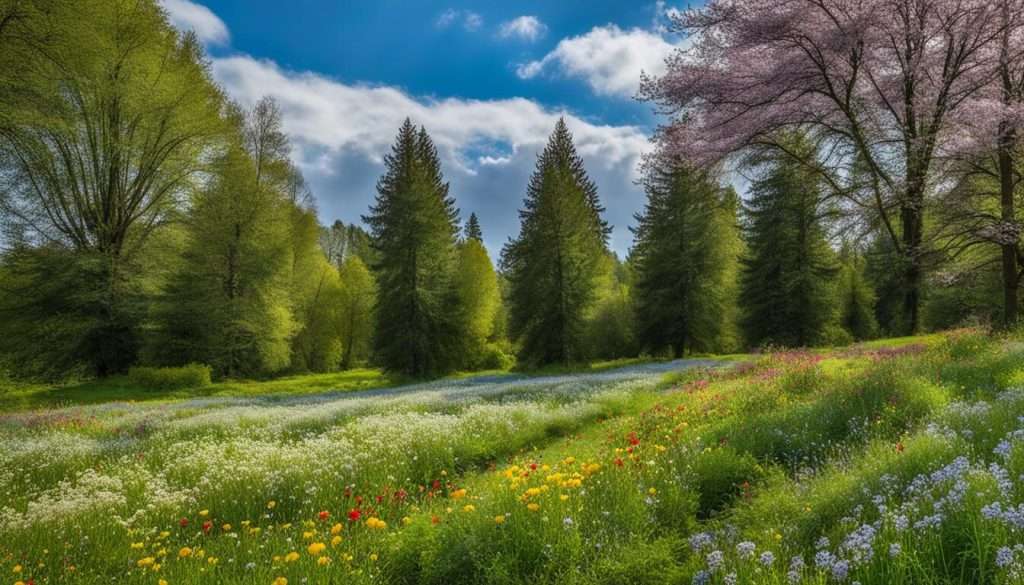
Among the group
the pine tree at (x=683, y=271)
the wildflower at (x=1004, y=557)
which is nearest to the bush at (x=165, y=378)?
the pine tree at (x=683, y=271)

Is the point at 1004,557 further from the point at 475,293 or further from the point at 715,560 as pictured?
the point at 475,293

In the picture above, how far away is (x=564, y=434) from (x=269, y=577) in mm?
7883

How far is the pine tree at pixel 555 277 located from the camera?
115 feet

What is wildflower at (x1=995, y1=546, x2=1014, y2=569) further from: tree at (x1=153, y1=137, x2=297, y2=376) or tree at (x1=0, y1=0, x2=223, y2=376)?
tree at (x1=153, y1=137, x2=297, y2=376)

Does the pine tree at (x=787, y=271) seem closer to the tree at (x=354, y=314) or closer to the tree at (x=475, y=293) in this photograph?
the tree at (x=475, y=293)

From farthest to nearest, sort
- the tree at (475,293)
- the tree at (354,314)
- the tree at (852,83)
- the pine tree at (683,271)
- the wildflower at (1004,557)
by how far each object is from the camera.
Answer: the tree at (354,314) → the tree at (475,293) → the pine tree at (683,271) → the tree at (852,83) → the wildflower at (1004,557)

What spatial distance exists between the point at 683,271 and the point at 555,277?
9.14 m

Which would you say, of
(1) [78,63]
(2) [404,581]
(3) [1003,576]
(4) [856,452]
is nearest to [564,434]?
(4) [856,452]

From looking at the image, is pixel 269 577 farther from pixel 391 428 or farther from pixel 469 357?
pixel 469 357

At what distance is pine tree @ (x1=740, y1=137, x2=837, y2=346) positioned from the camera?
33.5 metres

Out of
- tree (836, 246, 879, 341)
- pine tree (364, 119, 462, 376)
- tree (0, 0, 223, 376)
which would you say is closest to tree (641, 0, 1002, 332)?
pine tree (364, 119, 462, 376)

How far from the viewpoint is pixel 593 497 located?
504cm

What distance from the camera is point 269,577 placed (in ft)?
13.9

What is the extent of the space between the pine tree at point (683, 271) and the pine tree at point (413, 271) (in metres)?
14.5
